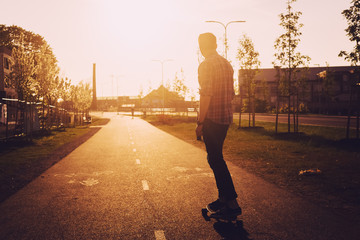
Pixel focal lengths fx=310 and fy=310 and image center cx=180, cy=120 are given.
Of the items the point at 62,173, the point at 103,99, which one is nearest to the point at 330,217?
the point at 62,173

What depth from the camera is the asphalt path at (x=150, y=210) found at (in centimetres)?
377

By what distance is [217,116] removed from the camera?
171 inches

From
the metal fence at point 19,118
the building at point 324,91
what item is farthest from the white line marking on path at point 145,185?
the building at point 324,91

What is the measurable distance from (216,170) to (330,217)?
1710mm

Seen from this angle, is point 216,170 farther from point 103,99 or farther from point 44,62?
point 103,99

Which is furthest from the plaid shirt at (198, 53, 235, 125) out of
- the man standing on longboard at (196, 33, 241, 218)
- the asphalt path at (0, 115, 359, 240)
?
the asphalt path at (0, 115, 359, 240)

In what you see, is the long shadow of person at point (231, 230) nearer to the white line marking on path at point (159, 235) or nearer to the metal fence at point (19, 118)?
the white line marking on path at point (159, 235)

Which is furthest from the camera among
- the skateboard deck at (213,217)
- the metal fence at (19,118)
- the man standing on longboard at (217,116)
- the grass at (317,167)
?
the metal fence at (19,118)

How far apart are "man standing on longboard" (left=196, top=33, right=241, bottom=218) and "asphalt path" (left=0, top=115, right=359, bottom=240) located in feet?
1.32

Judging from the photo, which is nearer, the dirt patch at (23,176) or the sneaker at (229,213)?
the sneaker at (229,213)

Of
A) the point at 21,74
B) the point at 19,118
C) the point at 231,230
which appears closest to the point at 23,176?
the point at 231,230

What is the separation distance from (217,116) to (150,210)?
175 centimetres

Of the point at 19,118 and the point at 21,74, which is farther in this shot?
the point at 21,74

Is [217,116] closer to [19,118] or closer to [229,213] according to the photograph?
[229,213]
